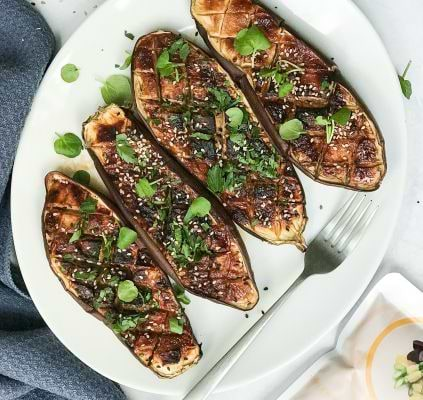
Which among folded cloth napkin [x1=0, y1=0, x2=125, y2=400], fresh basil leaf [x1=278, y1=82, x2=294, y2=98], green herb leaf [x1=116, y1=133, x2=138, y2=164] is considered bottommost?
folded cloth napkin [x1=0, y1=0, x2=125, y2=400]

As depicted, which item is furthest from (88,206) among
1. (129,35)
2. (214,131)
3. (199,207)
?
(129,35)

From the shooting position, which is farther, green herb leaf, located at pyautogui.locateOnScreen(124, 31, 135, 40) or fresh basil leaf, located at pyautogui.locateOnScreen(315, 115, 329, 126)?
green herb leaf, located at pyautogui.locateOnScreen(124, 31, 135, 40)

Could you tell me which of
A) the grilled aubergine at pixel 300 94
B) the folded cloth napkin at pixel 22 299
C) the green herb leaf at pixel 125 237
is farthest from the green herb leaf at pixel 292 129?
the folded cloth napkin at pixel 22 299

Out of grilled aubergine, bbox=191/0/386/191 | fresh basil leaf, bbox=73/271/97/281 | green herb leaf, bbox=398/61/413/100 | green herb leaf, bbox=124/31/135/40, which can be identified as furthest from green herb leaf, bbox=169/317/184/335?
green herb leaf, bbox=398/61/413/100

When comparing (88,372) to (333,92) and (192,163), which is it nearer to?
(192,163)

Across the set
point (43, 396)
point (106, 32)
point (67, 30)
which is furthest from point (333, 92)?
point (43, 396)

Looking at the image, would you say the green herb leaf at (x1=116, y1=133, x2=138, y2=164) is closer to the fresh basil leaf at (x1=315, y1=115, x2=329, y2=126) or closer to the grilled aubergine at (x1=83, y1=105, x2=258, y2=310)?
the grilled aubergine at (x1=83, y1=105, x2=258, y2=310)

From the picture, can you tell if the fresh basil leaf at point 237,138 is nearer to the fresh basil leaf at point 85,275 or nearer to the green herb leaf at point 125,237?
the green herb leaf at point 125,237
